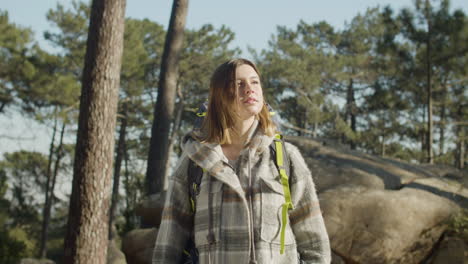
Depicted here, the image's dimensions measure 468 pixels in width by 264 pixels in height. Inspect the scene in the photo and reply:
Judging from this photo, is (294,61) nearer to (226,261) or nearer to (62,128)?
(62,128)

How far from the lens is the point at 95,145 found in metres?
5.23

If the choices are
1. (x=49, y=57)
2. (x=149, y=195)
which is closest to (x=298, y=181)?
(x=149, y=195)

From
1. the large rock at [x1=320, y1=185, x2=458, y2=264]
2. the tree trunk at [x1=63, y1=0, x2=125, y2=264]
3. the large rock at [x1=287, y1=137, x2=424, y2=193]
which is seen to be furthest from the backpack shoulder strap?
the large rock at [x1=287, y1=137, x2=424, y2=193]

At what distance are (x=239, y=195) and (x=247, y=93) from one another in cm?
50

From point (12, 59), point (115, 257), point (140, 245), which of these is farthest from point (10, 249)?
point (140, 245)

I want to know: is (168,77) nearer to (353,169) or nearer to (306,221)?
(353,169)

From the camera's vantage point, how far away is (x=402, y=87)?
1773 cm

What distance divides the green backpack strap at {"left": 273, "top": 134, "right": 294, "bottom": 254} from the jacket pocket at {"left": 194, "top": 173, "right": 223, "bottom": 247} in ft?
0.93

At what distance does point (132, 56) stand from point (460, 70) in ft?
41.6

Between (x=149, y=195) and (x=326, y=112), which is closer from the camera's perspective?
(x=149, y=195)

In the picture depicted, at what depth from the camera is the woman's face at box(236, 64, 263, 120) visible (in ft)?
6.89

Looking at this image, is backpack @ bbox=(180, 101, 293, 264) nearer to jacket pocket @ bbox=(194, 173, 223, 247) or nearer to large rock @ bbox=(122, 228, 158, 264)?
jacket pocket @ bbox=(194, 173, 223, 247)

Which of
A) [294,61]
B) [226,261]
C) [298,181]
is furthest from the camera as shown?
[294,61]

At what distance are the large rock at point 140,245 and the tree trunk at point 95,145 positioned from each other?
5.21ft
